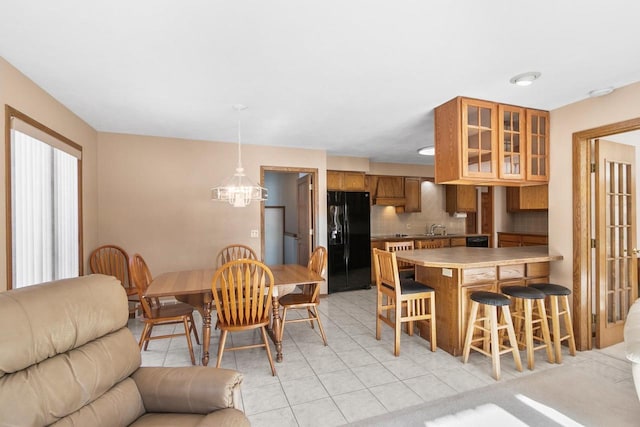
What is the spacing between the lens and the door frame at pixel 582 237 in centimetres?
290

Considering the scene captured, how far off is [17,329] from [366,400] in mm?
1988

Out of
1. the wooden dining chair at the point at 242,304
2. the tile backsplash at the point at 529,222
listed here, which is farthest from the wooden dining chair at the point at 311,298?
the tile backsplash at the point at 529,222

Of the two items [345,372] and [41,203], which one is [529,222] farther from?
[41,203]

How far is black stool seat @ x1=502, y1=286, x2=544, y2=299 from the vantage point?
259cm

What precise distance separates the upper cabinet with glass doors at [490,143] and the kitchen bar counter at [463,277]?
30.8 inches

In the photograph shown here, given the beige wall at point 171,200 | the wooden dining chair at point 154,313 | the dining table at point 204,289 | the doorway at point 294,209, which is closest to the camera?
the dining table at point 204,289

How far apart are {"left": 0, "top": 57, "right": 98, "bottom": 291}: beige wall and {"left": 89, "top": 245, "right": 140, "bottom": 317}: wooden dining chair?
108mm

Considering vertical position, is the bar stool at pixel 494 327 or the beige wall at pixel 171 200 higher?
the beige wall at pixel 171 200

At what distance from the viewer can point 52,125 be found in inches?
110

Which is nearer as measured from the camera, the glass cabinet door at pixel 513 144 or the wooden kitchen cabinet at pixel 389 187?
the glass cabinet door at pixel 513 144

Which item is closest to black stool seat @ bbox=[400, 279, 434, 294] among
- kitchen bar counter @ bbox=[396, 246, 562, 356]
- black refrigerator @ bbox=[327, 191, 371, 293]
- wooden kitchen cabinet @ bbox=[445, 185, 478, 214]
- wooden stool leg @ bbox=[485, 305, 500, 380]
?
kitchen bar counter @ bbox=[396, 246, 562, 356]

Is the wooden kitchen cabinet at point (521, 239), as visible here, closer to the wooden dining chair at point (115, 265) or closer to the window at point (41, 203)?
the wooden dining chair at point (115, 265)

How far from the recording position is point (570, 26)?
1740 millimetres

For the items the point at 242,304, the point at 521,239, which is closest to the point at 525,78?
the point at 242,304
